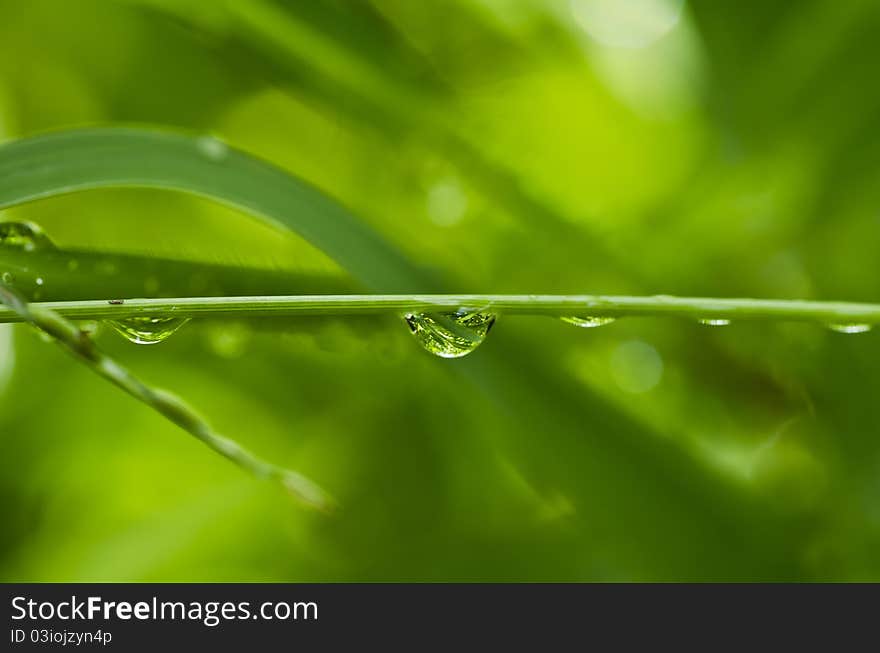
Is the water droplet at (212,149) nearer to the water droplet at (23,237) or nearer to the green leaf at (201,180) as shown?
the green leaf at (201,180)

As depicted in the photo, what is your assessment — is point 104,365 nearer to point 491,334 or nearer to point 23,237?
point 23,237

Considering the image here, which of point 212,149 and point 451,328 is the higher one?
point 212,149

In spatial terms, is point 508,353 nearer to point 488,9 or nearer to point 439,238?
point 439,238

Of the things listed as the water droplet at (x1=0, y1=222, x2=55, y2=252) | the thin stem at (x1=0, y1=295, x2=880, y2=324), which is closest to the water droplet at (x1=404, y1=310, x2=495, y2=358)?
the thin stem at (x1=0, y1=295, x2=880, y2=324)

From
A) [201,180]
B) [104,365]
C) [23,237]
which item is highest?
[201,180]

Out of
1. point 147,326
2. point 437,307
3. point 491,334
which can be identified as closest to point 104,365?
point 147,326

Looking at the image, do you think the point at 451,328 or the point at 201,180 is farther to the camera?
the point at 201,180

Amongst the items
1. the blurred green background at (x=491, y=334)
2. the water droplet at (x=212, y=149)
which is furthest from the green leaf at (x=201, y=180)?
the blurred green background at (x=491, y=334)
